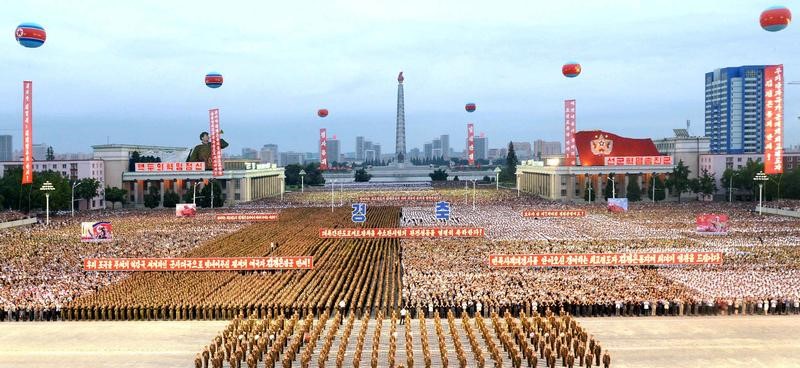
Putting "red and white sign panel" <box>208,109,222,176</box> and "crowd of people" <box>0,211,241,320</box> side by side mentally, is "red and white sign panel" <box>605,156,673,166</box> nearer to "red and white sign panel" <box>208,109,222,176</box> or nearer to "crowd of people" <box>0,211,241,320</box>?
"red and white sign panel" <box>208,109,222,176</box>

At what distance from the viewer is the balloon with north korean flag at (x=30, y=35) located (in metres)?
Result: 55.3

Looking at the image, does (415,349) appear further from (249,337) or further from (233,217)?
(233,217)

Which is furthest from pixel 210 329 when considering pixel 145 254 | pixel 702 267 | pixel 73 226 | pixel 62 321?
pixel 73 226

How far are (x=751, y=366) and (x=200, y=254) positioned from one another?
33.3 m

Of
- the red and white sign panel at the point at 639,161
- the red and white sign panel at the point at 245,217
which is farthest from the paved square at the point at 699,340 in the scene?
the red and white sign panel at the point at 639,161

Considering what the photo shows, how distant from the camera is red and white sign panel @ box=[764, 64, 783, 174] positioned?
59844mm

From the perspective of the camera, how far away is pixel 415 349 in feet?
84.3

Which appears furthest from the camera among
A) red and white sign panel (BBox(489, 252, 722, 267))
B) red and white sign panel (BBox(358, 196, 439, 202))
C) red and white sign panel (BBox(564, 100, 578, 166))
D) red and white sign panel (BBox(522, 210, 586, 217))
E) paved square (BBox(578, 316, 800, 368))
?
red and white sign panel (BBox(358, 196, 439, 202))

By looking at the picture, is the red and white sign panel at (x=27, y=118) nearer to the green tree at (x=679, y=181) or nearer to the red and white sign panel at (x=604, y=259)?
the red and white sign panel at (x=604, y=259)

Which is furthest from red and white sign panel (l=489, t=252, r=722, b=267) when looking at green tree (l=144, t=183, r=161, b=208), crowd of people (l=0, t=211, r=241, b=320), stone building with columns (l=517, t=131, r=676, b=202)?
stone building with columns (l=517, t=131, r=676, b=202)

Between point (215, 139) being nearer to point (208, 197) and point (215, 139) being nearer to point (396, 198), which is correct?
point (208, 197)

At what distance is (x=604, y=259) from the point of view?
40.2m

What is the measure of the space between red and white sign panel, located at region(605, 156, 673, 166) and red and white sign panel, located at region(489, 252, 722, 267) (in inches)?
2887

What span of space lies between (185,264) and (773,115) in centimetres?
4341
